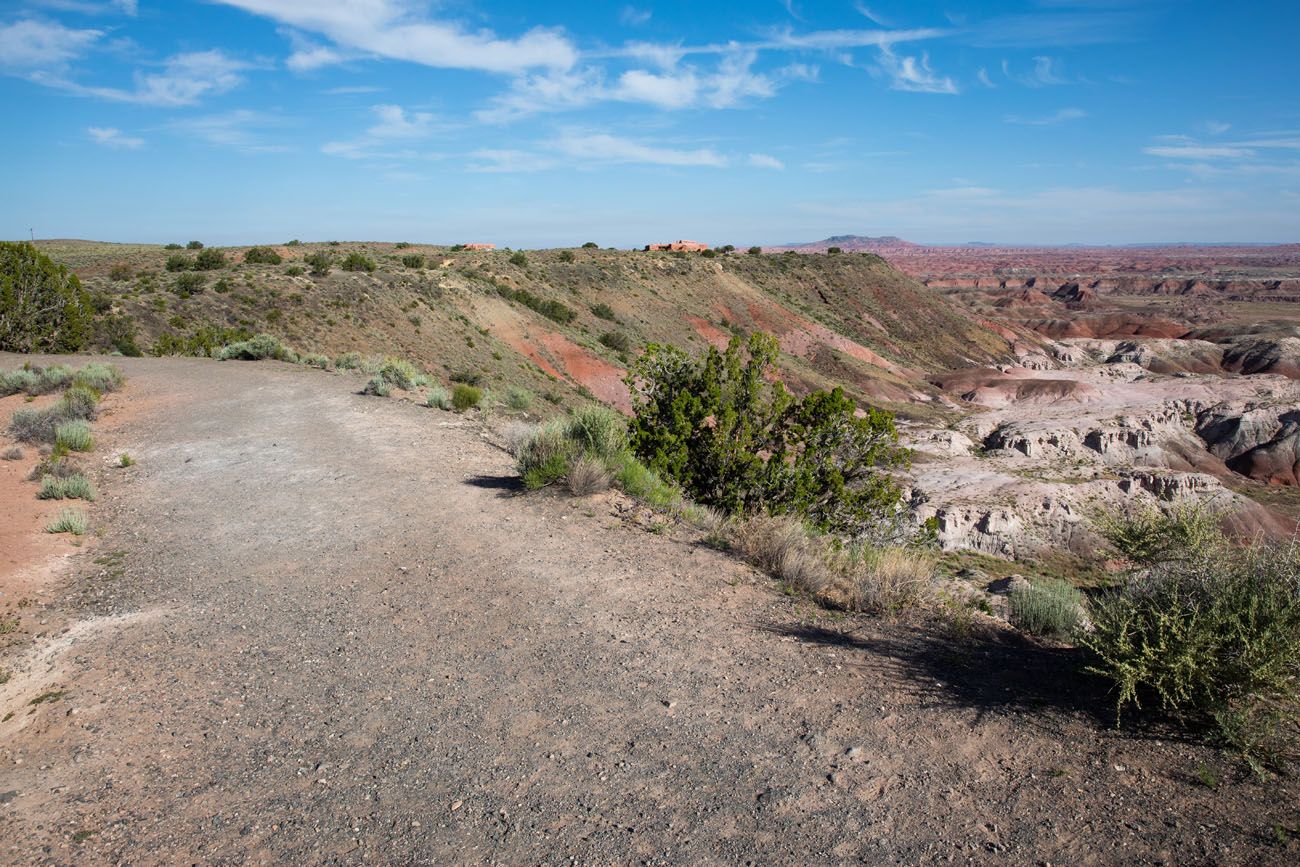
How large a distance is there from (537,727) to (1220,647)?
4172 millimetres

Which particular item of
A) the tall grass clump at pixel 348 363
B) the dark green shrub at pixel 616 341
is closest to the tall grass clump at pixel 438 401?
the tall grass clump at pixel 348 363

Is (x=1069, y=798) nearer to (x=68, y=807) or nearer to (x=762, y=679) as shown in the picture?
(x=762, y=679)

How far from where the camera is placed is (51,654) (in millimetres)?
5875

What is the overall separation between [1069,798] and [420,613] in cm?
486

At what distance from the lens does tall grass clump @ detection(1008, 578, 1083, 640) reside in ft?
19.9

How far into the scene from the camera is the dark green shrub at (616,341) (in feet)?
135

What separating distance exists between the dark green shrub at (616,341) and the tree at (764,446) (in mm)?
30353

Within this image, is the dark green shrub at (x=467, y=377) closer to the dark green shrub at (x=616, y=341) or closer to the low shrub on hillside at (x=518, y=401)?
the low shrub on hillside at (x=518, y=401)

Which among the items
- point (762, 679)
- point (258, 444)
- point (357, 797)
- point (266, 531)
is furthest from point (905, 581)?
point (258, 444)

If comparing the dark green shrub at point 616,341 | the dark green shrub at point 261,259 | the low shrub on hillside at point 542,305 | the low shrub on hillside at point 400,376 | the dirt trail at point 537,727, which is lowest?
the dark green shrub at point 616,341

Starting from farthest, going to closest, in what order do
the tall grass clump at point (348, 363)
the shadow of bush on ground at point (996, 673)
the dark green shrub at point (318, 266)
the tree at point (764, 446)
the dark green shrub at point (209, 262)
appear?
Answer: the dark green shrub at point (209, 262) < the dark green shrub at point (318, 266) < the tall grass clump at point (348, 363) < the tree at point (764, 446) < the shadow of bush on ground at point (996, 673)

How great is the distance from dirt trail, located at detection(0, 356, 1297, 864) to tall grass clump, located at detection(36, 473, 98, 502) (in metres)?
2.21

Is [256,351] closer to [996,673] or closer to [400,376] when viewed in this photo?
[400,376]

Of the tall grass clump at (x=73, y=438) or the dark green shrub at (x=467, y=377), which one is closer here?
the tall grass clump at (x=73, y=438)
